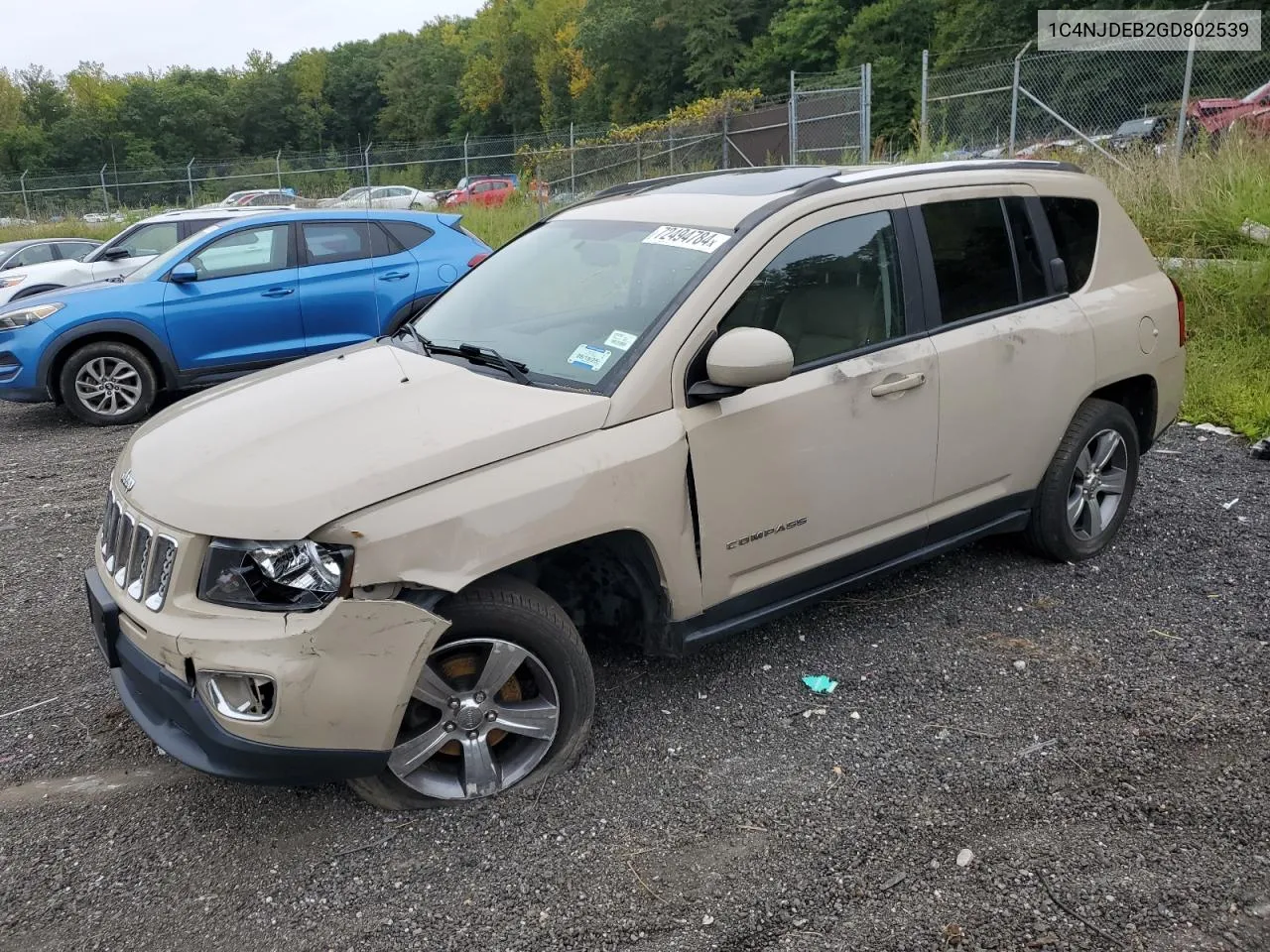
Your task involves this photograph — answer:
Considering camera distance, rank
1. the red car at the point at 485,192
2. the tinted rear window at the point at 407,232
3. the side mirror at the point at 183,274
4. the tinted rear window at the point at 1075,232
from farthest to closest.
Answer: the red car at the point at 485,192, the tinted rear window at the point at 407,232, the side mirror at the point at 183,274, the tinted rear window at the point at 1075,232

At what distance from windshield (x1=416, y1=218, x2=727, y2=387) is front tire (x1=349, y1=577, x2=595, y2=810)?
31.8 inches

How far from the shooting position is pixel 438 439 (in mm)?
2906

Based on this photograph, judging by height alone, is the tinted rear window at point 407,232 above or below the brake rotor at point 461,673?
above

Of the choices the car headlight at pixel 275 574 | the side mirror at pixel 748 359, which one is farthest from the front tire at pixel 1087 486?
the car headlight at pixel 275 574

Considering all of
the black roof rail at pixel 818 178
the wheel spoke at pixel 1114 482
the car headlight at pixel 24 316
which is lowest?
the wheel spoke at pixel 1114 482

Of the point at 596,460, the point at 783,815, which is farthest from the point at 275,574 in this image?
the point at 783,815

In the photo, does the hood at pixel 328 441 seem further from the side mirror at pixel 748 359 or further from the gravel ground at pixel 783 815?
the gravel ground at pixel 783 815

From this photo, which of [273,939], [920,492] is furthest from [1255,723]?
[273,939]

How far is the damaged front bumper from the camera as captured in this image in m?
2.61

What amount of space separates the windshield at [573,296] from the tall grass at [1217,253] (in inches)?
196

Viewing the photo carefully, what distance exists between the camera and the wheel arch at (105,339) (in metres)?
8.13

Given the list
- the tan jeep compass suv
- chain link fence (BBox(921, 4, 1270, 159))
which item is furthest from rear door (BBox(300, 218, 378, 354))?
chain link fence (BBox(921, 4, 1270, 159))

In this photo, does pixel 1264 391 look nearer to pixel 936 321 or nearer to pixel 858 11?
pixel 936 321

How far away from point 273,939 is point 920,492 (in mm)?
2694
